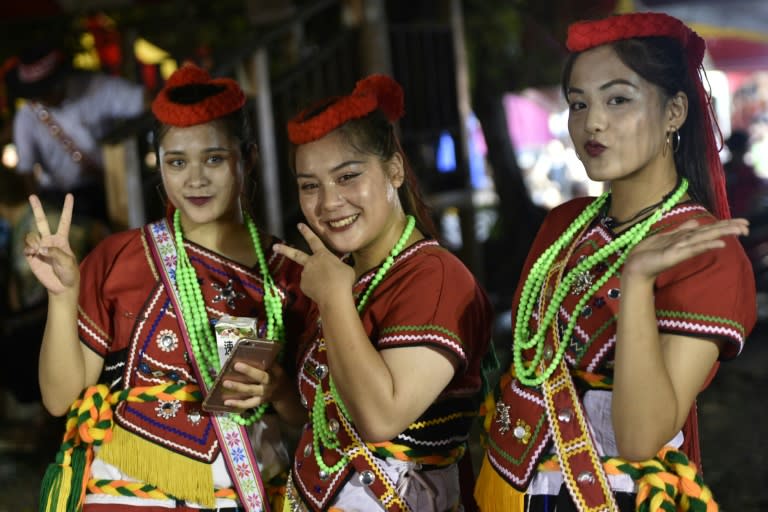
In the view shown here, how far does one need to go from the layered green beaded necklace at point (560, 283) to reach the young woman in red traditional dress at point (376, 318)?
4.7 inches

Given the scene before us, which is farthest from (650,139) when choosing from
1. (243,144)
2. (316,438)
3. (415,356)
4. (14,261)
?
(14,261)

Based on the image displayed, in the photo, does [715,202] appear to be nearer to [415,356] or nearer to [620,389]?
[620,389]

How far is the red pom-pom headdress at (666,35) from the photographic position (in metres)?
1.77

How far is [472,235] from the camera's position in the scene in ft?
22.8

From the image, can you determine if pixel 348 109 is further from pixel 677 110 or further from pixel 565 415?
pixel 565 415

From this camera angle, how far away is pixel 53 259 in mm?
2188

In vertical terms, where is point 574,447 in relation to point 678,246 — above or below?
below

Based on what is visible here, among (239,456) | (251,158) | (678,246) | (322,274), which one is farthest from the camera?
(251,158)

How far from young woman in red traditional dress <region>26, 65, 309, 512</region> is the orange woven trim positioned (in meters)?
0.97

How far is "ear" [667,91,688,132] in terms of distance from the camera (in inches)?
69.9

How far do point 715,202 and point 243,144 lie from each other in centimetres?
120

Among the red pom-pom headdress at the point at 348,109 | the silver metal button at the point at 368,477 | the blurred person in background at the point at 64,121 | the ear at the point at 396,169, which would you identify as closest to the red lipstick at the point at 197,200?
the red pom-pom headdress at the point at 348,109

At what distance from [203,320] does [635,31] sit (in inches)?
47.5

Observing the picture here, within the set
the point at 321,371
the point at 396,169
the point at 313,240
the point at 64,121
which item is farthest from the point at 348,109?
the point at 64,121
